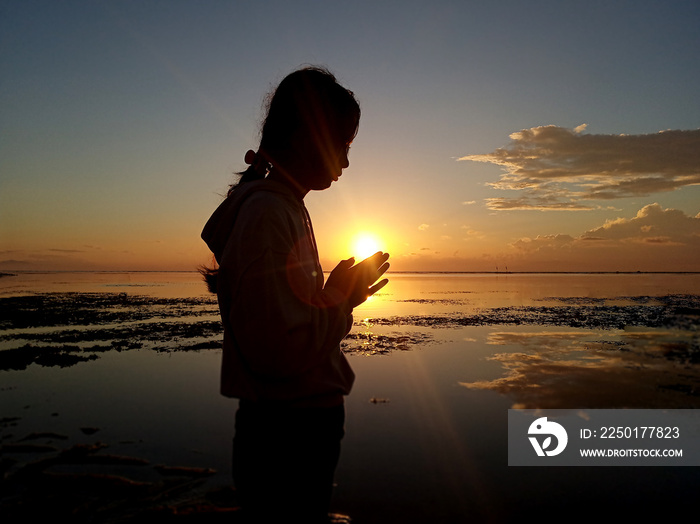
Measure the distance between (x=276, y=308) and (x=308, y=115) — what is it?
865 mm

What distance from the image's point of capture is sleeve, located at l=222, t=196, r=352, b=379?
1.36m

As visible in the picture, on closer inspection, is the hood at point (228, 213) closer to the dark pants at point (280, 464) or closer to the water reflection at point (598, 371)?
the dark pants at point (280, 464)

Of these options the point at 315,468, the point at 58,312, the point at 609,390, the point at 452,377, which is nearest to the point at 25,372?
the point at 452,377

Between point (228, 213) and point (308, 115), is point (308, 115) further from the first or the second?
point (228, 213)

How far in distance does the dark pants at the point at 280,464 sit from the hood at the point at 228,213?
0.63 m

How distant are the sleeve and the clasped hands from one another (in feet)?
0.61

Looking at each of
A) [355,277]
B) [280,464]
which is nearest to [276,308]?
[355,277]

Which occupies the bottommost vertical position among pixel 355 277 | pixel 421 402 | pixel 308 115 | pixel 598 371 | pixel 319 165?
pixel 421 402

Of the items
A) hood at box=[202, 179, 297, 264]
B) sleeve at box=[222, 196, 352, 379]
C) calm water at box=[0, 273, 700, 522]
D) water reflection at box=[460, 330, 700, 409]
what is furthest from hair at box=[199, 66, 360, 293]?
water reflection at box=[460, 330, 700, 409]

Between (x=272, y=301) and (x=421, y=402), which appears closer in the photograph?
(x=272, y=301)

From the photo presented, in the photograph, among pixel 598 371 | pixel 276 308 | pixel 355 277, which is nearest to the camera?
pixel 276 308

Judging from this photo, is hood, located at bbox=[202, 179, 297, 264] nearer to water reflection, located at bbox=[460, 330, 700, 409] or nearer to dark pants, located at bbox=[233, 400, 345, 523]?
dark pants, located at bbox=[233, 400, 345, 523]

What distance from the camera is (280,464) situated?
5.21 ft

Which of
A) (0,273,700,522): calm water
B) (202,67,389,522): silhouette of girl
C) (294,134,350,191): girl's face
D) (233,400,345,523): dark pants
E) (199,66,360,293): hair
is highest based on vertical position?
(199,66,360,293): hair
